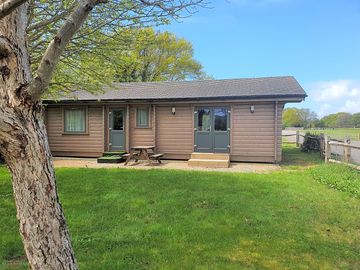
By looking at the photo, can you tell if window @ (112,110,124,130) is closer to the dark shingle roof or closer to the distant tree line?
the dark shingle roof

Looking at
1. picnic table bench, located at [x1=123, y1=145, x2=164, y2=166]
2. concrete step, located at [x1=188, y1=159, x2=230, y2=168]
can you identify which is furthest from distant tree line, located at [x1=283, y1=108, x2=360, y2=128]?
picnic table bench, located at [x1=123, y1=145, x2=164, y2=166]

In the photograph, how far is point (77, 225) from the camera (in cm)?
476

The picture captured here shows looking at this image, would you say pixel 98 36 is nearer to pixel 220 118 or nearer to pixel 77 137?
pixel 220 118

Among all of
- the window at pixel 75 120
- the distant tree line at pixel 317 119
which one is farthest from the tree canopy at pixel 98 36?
the distant tree line at pixel 317 119

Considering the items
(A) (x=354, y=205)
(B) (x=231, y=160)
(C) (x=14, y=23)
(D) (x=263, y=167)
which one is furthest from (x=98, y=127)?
(C) (x=14, y=23)

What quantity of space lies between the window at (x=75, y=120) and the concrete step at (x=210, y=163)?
230 inches

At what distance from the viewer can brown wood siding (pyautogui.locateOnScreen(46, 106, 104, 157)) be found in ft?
46.9

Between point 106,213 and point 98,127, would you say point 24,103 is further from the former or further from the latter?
point 98,127

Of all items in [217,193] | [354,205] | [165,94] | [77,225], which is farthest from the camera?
[165,94]

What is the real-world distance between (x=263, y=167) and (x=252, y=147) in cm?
146

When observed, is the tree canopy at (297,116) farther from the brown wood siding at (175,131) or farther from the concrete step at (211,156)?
the concrete step at (211,156)

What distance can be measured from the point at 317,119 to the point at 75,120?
4954 centimetres

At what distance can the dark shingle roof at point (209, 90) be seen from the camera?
1209cm

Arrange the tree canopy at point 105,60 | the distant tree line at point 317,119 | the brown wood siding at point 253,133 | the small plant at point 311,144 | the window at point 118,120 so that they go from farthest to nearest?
1. the distant tree line at point 317,119
2. the small plant at point 311,144
3. the window at point 118,120
4. the brown wood siding at point 253,133
5. the tree canopy at point 105,60
